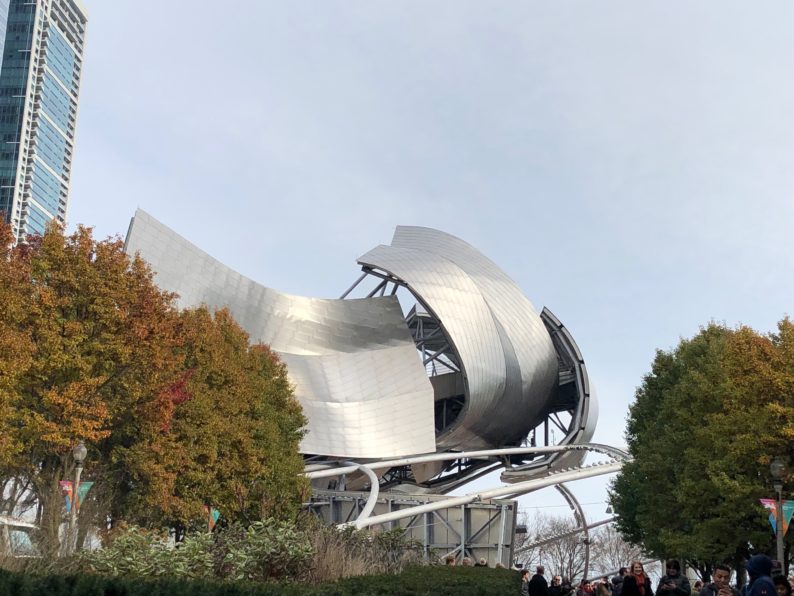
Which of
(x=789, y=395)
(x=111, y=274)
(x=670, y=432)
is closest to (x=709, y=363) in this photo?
(x=670, y=432)

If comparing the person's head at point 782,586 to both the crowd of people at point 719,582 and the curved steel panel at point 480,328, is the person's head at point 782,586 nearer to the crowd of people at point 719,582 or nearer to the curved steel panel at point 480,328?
the crowd of people at point 719,582

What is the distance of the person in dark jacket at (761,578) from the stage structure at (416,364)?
37693 mm

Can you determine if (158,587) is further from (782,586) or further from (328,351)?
(328,351)

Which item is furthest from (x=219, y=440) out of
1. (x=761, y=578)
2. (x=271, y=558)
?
(x=761, y=578)

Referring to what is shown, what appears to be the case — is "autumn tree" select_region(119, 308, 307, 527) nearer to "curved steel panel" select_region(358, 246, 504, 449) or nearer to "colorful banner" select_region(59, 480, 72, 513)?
"colorful banner" select_region(59, 480, 72, 513)

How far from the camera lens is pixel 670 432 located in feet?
108

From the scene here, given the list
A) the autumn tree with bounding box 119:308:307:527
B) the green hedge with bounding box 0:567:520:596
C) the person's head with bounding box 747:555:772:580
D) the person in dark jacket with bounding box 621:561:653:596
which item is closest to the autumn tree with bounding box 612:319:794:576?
the autumn tree with bounding box 119:308:307:527

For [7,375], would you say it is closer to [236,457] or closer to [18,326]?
[18,326]

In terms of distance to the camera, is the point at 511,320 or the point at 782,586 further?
the point at 511,320

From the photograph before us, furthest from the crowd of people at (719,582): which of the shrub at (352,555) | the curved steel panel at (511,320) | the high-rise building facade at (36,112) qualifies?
the high-rise building facade at (36,112)

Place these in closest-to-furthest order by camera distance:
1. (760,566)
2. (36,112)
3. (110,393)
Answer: (760,566), (110,393), (36,112)

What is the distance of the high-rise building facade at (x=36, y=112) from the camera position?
506 ft

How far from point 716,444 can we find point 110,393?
17713 millimetres

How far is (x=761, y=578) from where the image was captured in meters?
8.45
